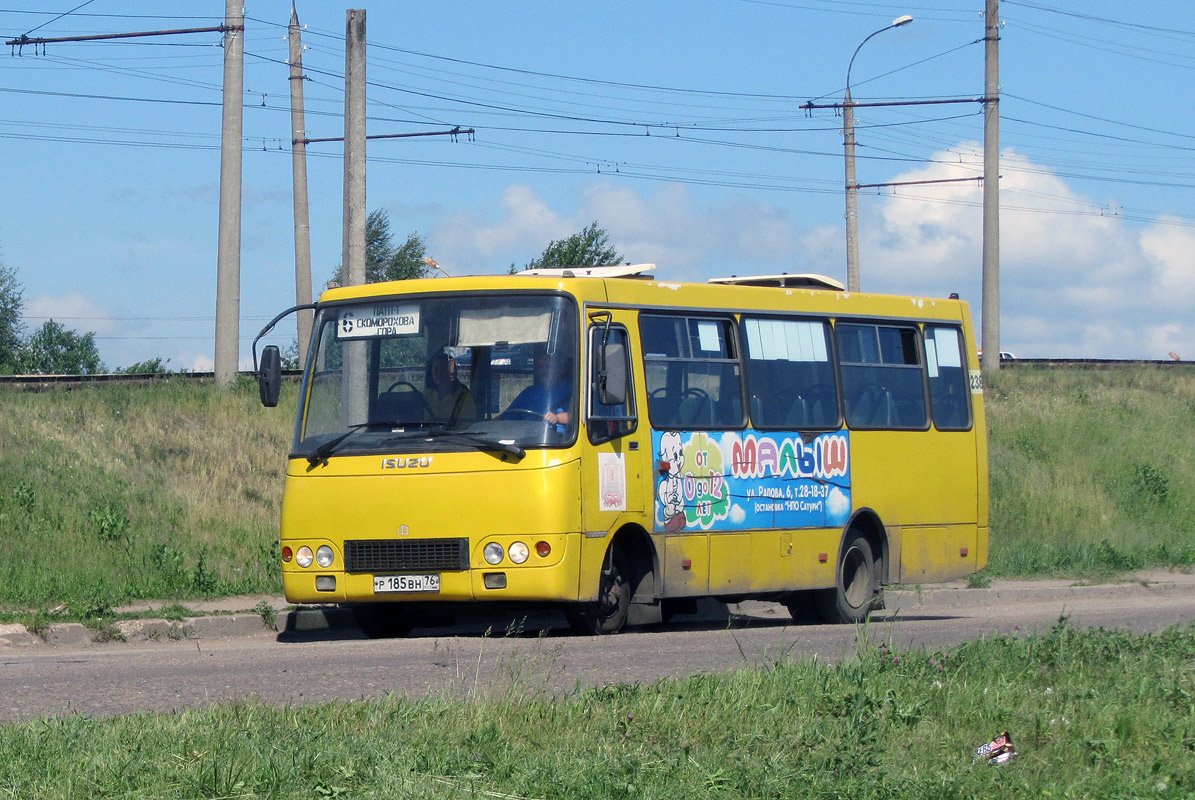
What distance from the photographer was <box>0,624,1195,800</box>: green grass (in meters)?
5.45

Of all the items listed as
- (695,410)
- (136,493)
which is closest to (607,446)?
(695,410)

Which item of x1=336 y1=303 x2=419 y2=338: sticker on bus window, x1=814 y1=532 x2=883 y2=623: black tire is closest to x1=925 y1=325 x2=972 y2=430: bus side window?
x1=814 y1=532 x2=883 y2=623: black tire

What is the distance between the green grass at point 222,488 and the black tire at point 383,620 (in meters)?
2.09

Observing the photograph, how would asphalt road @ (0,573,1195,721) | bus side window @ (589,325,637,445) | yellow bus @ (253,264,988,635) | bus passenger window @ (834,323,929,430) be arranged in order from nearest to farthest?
asphalt road @ (0,573,1195,721)
yellow bus @ (253,264,988,635)
bus side window @ (589,325,637,445)
bus passenger window @ (834,323,929,430)

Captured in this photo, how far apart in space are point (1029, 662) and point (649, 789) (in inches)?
152

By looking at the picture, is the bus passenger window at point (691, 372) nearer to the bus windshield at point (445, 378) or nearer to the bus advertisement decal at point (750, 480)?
the bus advertisement decal at point (750, 480)

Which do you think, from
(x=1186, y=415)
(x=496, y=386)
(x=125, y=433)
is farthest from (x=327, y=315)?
(x=1186, y=415)

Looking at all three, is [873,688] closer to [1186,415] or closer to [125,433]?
[125,433]

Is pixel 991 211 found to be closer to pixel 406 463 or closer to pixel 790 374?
pixel 790 374

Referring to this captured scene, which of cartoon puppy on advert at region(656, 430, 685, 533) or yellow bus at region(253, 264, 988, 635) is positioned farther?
cartoon puppy on advert at region(656, 430, 685, 533)

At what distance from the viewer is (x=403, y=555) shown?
1136 cm

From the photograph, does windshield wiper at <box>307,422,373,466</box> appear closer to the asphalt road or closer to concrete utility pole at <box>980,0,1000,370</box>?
the asphalt road

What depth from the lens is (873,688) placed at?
7469 millimetres

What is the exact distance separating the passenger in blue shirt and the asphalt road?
66.5 inches
